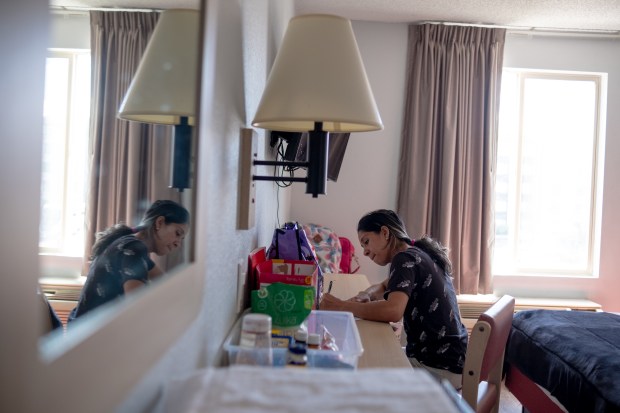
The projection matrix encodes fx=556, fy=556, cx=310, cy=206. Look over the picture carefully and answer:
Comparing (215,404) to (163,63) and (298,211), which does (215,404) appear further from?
(298,211)

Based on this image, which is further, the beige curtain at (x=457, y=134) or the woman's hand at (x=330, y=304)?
the beige curtain at (x=457, y=134)

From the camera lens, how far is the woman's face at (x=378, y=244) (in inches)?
93.6

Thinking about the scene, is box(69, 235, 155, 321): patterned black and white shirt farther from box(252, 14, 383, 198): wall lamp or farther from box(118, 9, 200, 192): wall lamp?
box(252, 14, 383, 198): wall lamp

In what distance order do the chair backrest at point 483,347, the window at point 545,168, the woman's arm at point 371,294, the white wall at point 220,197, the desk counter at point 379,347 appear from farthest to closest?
the window at point 545,168 < the woman's arm at point 371,294 < the chair backrest at point 483,347 < the desk counter at point 379,347 < the white wall at point 220,197

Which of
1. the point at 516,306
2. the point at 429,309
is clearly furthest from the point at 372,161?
the point at 429,309

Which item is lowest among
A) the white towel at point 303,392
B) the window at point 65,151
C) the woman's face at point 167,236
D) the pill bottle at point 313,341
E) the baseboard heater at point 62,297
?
the pill bottle at point 313,341

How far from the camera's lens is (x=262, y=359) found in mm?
980

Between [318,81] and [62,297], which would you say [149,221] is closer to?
[62,297]

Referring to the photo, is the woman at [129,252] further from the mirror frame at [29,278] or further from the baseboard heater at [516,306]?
the baseboard heater at [516,306]

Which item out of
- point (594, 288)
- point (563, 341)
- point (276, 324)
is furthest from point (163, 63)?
point (594, 288)

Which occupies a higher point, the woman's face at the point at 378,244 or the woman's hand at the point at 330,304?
the woman's face at the point at 378,244

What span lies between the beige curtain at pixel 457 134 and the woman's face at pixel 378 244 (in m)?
1.84

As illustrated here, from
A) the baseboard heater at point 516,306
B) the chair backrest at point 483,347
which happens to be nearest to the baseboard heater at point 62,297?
the chair backrest at point 483,347

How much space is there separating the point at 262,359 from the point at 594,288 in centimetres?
413
